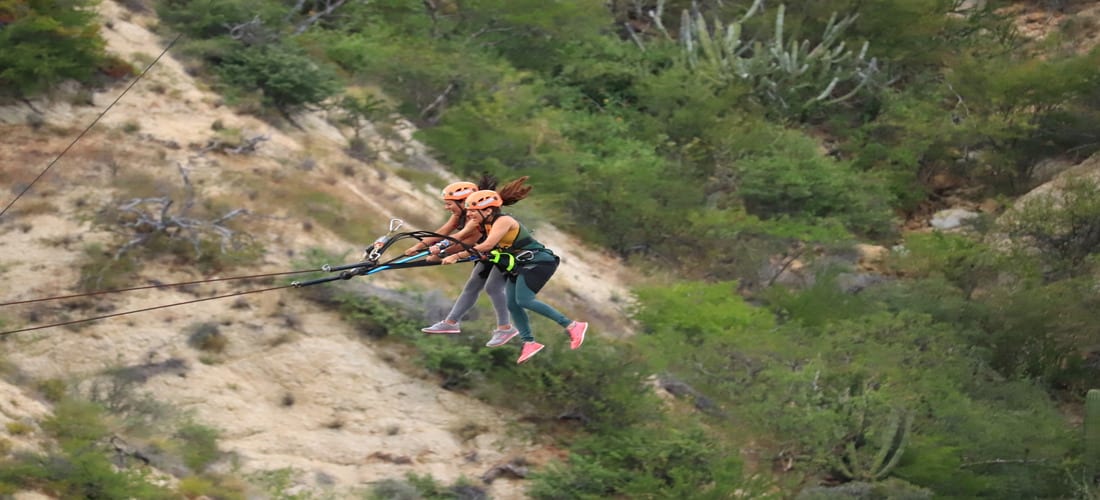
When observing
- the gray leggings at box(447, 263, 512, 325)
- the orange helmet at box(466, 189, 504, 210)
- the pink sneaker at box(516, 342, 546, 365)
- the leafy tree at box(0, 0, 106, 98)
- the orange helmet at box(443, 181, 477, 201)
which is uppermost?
the orange helmet at box(466, 189, 504, 210)

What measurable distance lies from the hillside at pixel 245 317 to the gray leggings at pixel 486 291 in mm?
7569

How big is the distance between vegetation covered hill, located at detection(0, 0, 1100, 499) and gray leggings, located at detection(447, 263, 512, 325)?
822cm

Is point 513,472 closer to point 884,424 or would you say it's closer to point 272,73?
→ point 884,424

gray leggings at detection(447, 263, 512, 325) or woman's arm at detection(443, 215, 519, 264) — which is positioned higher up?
woman's arm at detection(443, 215, 519, 264)

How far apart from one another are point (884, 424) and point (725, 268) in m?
9.87

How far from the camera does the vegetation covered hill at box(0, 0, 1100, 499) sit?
21.8m

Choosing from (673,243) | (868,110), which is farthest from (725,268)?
(868,110)

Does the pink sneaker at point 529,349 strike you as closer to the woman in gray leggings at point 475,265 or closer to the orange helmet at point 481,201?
the woman in gray leggings at point 475,265

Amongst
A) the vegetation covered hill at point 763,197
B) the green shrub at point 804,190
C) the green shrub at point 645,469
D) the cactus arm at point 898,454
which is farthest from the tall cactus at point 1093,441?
the green shrub at point 804,190

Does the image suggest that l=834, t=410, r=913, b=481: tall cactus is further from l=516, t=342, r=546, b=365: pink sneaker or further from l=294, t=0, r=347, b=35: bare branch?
l=294, t=0, r=347, b=35: bare branch

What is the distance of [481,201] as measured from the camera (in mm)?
10516

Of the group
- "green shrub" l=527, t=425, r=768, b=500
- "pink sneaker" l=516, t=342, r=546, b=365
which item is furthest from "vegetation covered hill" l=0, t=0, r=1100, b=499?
"pink sneaker" l=516, t=342, r=546, b=365

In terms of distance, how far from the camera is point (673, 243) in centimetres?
3212

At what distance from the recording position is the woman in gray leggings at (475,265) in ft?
35.1
